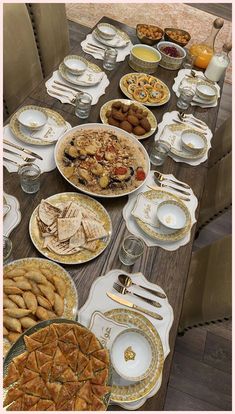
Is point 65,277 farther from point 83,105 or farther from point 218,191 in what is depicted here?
point 218,191

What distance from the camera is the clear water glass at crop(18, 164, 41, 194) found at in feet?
3.80

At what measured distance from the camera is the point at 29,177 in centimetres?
115

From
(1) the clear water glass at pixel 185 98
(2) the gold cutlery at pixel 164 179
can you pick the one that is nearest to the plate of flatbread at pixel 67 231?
(2) the gold cutlery at pixel 164 179

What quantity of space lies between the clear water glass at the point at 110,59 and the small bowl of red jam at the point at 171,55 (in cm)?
33

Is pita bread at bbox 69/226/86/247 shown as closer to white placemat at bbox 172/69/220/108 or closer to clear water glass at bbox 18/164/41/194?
clear water glass at bbox 18/164/41/194

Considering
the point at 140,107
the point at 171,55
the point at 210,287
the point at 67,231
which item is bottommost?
the point at 210,287

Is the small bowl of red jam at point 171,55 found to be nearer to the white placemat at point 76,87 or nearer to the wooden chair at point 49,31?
the white placemat at point 76,87

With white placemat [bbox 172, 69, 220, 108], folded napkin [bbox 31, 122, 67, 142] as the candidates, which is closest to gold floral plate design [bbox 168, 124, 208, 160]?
white placemat [bbox 172, 69, 220, 108]

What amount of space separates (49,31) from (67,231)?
1.50 meters

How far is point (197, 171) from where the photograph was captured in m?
1.50

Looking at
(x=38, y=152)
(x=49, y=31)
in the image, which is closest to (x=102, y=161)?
(x=38, y=152)

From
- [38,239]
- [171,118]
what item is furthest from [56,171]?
[171,118]

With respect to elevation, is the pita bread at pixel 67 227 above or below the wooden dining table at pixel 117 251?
above

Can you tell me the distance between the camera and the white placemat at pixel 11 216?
107cm
